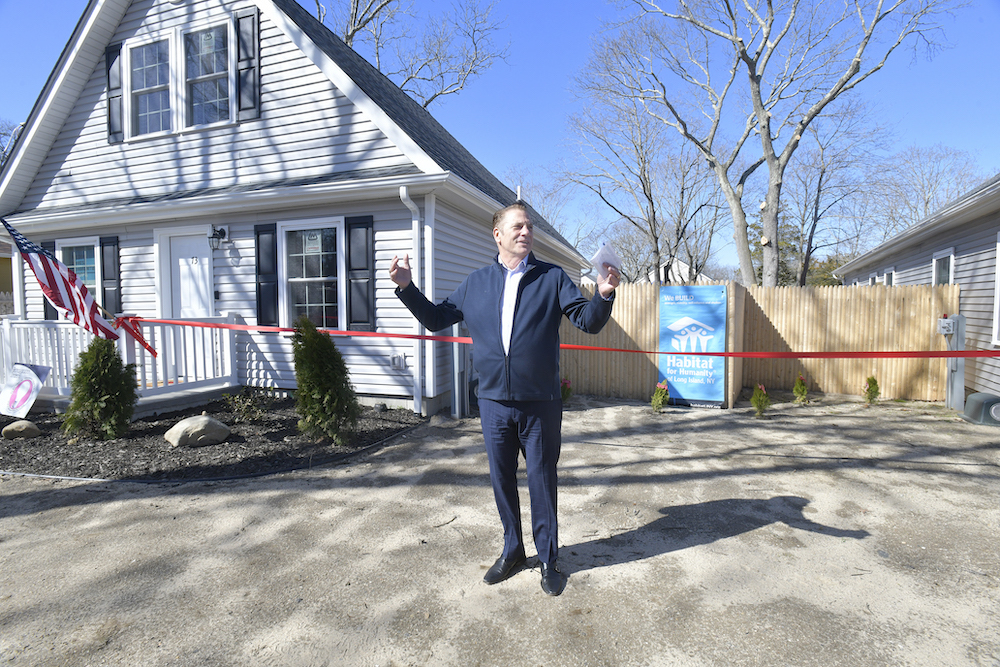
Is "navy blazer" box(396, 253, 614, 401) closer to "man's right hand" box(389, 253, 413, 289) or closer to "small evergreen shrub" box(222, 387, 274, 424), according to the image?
"man's right hand" box(389, 253, 413, 289)

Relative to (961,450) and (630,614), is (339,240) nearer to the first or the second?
(630,614)

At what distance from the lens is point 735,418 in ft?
21.6

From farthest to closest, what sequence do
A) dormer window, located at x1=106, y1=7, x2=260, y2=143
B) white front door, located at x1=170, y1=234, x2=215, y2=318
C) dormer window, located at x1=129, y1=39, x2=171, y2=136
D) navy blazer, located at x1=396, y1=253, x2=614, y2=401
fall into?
dormer window, located at x1=129, y1=39, x2=171, y2=136, white front door, located at x1=170, y1=234, x2=215, y2=318, dormer window, located at x1=106, y1=7, x2=260, y2=143, navy blazer, located at x1=396, y1=253, x2=614, y2=401

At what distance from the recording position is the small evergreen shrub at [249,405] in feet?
19.5

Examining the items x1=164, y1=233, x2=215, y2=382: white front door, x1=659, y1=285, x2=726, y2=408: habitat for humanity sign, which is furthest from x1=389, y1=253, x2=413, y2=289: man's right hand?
x1=164, y1=233, x2=215, y2=382: white front door

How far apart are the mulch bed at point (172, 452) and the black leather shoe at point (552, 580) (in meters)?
2.82

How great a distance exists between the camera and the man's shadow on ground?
9.52ft

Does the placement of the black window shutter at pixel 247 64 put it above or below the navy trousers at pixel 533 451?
above

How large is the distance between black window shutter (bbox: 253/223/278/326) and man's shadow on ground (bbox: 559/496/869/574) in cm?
580

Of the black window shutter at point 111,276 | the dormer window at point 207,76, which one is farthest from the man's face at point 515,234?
the black window shutter at point 111,276

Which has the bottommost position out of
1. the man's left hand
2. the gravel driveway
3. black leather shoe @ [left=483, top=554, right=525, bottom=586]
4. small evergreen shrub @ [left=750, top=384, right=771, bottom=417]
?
the gravel driveway

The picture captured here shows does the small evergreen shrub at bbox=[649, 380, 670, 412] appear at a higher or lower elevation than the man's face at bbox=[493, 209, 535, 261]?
lower

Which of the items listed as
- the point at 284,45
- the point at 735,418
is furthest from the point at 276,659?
the point at 284,45

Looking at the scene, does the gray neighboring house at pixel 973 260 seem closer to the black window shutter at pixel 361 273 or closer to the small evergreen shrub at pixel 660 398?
the small evergreen shrub at pixel 660 398
